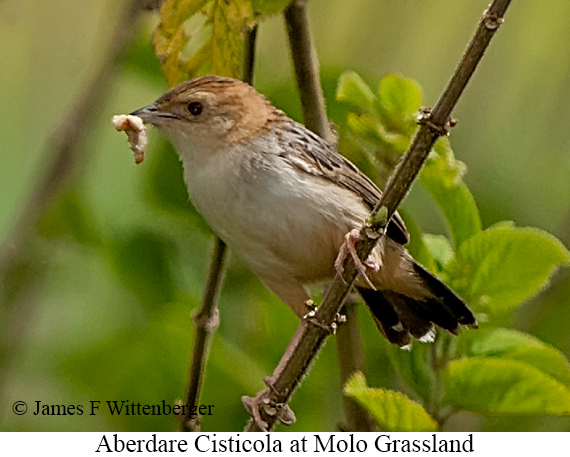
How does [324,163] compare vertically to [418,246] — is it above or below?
above

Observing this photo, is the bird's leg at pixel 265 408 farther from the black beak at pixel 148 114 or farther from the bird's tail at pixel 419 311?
the black beak at pixel 148 114

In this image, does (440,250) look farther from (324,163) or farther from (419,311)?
(324,163)

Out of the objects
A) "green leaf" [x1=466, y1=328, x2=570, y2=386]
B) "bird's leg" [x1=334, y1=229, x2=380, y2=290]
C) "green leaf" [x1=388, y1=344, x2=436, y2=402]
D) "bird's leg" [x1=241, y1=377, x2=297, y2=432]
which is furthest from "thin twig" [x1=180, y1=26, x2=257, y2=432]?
"green leaf" [x1=466, y1=328, x2=570, y2=386]

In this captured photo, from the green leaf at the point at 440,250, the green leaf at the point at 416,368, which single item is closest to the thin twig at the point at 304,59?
the green leaf at the point at 440,250

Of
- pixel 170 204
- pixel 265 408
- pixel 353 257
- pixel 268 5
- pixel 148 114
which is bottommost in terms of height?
pixel 265 408

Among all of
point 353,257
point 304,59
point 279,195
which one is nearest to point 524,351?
point 353,257

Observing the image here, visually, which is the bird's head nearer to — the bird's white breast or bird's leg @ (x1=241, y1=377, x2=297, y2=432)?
the bird's white breast
